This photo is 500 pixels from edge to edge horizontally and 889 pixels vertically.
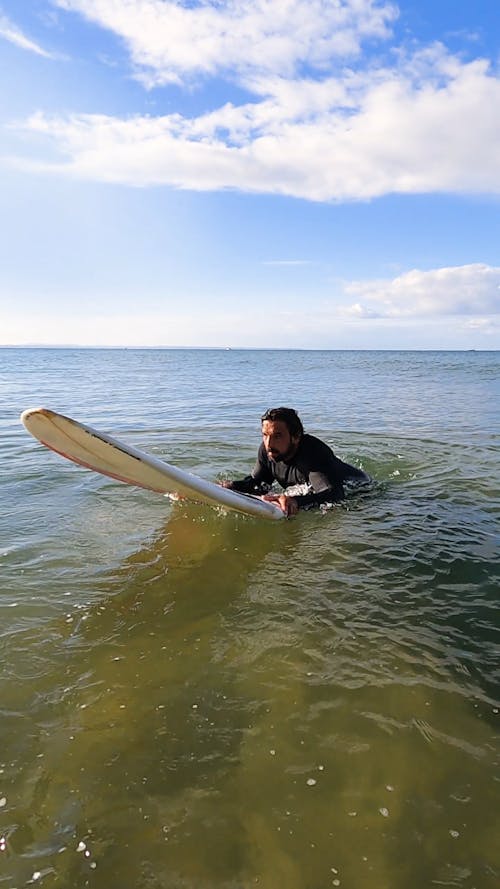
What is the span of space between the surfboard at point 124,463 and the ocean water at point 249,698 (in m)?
0.32

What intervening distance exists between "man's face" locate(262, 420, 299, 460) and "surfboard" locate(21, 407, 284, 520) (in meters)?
0.63

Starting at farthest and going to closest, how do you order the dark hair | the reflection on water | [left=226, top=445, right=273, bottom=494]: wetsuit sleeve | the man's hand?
1. [left=226, top=445, right=273, bottom=494]: wetsuit sleeve
2. the man's hand
3. the dark hair
4. the reflection on water

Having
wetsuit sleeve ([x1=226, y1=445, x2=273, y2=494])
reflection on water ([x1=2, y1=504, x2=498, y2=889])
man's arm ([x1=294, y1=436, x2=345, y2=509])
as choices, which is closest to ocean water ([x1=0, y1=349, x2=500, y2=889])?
reflection on water ([x1=2, y1=504, x2=498, y2=889])

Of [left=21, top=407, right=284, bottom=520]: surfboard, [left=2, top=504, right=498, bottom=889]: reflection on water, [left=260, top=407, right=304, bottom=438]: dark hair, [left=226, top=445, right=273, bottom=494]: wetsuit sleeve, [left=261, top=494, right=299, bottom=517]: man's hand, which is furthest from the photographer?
[left=226, top=445, right=273, bottom=494]: wetsuit sleeve

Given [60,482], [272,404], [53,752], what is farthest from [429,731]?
[272,404]

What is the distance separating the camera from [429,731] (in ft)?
10.2

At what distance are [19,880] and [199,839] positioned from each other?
0.76 m

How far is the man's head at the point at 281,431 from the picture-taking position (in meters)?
6.43

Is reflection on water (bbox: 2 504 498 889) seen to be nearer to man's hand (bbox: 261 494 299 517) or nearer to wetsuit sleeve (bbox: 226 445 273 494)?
man's hand (bbox: 261 494 299 517)

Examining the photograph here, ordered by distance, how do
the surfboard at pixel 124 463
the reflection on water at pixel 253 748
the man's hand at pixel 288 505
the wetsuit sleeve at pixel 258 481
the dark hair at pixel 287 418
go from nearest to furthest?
the reflection on water at pixel 253 748
the surfboard at pixel 124 463
the dark hair at pixel 287 418
the man's hand at pixel 288 505
the wetsuit sleeve at pixel 258 481

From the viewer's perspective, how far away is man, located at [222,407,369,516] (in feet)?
21.3

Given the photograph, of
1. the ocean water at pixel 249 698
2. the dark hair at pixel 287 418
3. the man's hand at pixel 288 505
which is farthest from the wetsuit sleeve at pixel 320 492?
the dark hair at pixel 287 418

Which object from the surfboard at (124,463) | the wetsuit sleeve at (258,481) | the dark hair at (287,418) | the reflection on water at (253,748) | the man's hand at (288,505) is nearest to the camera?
the reflection on water at (253,748)

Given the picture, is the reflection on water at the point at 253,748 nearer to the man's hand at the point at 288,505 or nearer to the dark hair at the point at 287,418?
the man's hand at the point at 288,505
